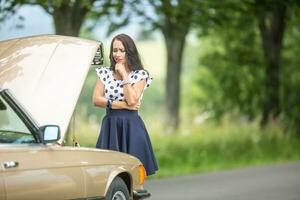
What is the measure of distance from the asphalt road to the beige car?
4.96m

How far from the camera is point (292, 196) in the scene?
13.1 meters

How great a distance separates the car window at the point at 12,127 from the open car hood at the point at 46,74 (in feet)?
0.83

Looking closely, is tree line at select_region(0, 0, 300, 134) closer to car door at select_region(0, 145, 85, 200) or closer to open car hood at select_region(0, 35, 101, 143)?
open car hood at select_region(0, 35, 101, 143)

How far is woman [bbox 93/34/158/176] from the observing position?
886 centimetres

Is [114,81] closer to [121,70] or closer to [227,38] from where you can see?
[121,70]

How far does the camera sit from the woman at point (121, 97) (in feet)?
29.1

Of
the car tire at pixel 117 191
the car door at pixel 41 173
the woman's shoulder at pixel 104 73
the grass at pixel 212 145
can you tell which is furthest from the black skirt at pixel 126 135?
the grass at pixel 212 145

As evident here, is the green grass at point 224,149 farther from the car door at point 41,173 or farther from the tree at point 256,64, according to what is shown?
the car door at point 41,173

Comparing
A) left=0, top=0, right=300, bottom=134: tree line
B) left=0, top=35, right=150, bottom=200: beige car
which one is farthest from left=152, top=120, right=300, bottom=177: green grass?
left=0, top=35, right=150, bottom=200: beige car

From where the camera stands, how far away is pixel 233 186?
591 inches

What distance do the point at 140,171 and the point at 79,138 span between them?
445 inches

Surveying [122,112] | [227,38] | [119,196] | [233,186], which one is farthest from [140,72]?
[227,38]

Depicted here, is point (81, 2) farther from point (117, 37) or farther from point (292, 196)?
point (117, 37)

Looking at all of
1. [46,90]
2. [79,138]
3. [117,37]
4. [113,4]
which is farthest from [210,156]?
[46,90]
